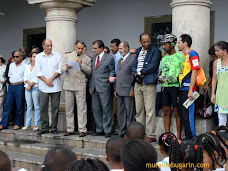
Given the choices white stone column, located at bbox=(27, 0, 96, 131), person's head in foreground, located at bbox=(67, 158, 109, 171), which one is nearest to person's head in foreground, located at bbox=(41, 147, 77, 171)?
person's head in foreground, located at bbox=(67, 158, 109, 171)

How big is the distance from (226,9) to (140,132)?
5.08 m

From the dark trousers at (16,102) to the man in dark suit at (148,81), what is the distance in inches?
119

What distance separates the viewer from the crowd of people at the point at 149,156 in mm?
2420

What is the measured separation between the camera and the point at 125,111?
681 cm

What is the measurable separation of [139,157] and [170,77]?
365 cm

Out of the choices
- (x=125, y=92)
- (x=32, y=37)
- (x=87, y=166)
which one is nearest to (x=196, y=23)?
(x=125, y=92)

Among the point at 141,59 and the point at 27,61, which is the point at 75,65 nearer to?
the point at 141,59

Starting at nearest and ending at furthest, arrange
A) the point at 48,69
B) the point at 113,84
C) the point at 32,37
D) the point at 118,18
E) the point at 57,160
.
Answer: the point at 57,160 → the point at 113,84 → the point at 48,69 → the point at 118,18 → the point at 32,37

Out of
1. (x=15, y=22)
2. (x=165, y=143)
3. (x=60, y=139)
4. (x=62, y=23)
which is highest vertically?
(x=15, y=22)

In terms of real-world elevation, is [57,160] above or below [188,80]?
below

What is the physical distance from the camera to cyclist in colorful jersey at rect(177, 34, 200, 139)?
5750 mm

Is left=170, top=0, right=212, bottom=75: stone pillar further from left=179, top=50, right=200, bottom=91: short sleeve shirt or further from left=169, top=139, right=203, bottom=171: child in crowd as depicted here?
left=169, top=139, right=203, bottom=171: child in crowd

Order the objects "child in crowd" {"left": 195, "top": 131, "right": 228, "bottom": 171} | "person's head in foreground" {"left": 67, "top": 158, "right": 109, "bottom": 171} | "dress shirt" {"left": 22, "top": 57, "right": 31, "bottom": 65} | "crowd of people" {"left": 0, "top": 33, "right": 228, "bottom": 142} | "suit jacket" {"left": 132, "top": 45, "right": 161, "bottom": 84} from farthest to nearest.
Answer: "dress shirt" {"left": 22, "top": 57, "right": 31, "bottom": 65} < "suit jacket" {"left": 132, "top": 45, "right": 161, "bottom": 84} < "crowd of people" {"left": 0, "top": 33, "right": 228, "bottom": 142} < "child in crowd" {"left": 195, "top": 131, "right": 228, "bottom": 171} < "person's head in foreground" {"left": 67, "top": 158, "right": 109, "bottom": 171}

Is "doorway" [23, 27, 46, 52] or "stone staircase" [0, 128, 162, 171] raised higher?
"doorway" [23, 27, 46, 52]
